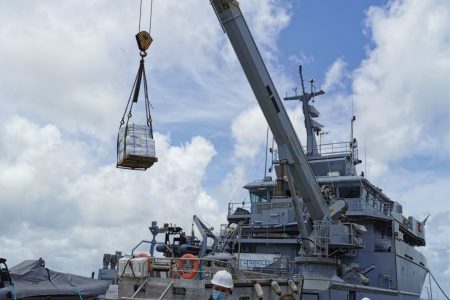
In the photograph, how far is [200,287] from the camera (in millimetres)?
11117

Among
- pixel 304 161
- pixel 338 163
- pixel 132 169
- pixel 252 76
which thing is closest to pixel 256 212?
pixel 338 163

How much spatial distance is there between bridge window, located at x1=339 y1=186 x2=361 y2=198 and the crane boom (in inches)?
242

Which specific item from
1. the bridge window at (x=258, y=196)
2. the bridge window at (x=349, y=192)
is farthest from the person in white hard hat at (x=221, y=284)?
the bridge window at (x=258, y=196)

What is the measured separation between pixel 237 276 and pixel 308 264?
532 centimetres

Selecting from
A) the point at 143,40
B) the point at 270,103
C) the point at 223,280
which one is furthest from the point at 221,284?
the point at 270,103

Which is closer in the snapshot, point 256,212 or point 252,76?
point 252,76

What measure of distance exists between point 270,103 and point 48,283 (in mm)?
9222

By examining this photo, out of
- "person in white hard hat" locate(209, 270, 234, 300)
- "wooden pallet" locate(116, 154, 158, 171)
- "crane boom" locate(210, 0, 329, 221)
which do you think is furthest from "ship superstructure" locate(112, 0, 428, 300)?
"person in white hard hat" locate(209, 270, 234, 300)

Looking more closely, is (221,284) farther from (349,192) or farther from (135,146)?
(349,192)

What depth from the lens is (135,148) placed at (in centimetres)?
1131

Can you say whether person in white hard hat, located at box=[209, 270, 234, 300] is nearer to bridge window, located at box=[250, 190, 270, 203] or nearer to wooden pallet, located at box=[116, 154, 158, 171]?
wooden pallet, located at box=[116, 154, 158, 171]

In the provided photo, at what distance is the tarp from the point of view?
12219 millimetres

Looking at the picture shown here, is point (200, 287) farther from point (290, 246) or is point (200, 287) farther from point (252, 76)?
point (290, 246)

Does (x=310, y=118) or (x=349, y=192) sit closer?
(x=349, y=192)
